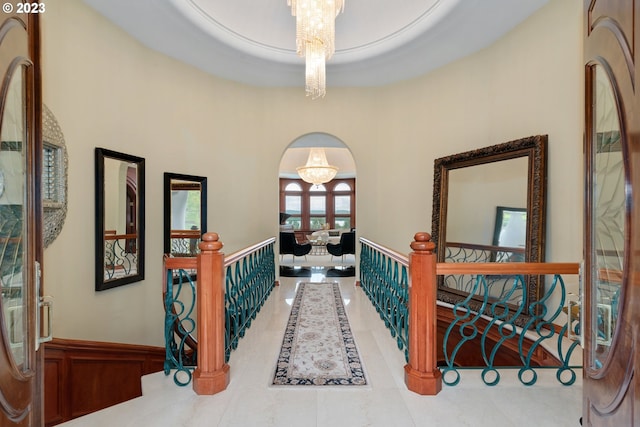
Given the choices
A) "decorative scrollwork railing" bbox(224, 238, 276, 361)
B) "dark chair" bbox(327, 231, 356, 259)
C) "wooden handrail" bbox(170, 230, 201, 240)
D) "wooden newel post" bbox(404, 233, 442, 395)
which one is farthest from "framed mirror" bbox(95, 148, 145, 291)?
"dark chair" bbox(327, 231, 356, 259)

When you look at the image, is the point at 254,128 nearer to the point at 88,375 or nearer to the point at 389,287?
the point at 389,287

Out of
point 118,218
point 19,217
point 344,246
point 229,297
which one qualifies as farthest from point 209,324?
point 344,246

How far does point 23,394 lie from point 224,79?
4.76m

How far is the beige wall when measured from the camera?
9.57 feet

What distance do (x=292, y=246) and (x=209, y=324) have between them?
624cm

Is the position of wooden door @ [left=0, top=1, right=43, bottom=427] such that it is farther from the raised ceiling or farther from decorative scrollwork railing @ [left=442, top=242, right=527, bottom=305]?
decorative scrollwork railing @ [left=442, top=242, right=527, bottom=305]

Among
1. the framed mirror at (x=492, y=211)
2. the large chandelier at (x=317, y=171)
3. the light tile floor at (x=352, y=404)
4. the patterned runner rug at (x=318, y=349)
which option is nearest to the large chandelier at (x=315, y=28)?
Answer: the framed mirror at (x=492, y=211)

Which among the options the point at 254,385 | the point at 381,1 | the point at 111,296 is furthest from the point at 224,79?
the point at 254,385

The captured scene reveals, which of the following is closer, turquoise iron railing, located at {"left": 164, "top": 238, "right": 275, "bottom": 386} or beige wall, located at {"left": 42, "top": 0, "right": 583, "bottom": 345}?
turquoise iron railing, located at {"left": 164, "top": 238, "right": 275, "bottom": 386}

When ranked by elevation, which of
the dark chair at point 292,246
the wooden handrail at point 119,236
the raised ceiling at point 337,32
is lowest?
the dark chair at point 292,246

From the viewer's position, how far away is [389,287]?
3105 mm

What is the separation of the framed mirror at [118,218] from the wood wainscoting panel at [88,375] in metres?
0.67

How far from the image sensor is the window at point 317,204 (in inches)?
527

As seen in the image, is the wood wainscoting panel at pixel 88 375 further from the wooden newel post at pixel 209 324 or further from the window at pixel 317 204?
the window at pixel 317 204
